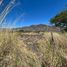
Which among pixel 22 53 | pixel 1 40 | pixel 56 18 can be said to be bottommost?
pixel 22 53

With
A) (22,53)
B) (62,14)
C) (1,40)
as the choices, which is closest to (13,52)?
(22,53)

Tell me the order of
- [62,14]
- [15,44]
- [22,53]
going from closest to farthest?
[22,53] → [15,44] → [62,14]

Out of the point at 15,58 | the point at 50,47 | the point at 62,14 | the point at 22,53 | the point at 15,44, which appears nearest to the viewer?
the point at 15,58

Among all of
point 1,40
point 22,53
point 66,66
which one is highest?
point 1,40

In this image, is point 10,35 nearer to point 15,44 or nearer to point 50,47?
point 15,44

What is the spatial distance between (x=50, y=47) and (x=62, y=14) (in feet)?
78.1

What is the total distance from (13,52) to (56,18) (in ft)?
82.8

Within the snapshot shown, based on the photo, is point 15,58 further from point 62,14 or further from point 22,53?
point 62,14

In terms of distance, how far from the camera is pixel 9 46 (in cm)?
355

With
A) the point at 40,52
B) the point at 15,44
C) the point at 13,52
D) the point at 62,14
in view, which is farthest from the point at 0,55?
the point at 62,14

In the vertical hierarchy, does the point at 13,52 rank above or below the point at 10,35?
below

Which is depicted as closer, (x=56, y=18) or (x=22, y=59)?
(x=22, y=59)

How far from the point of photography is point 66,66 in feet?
11.1

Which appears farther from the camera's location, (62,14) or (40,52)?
(62,14)
